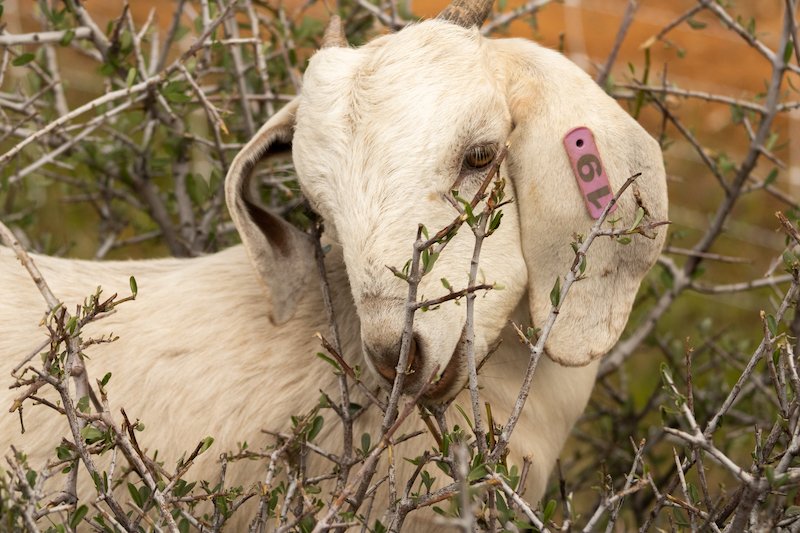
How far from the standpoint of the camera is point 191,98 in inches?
122

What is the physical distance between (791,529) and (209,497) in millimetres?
1099

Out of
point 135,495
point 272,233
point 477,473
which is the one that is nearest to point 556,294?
point 477,473

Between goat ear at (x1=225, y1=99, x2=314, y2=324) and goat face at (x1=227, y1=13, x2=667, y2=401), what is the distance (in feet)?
0.13

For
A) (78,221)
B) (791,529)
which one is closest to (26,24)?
(78,221)

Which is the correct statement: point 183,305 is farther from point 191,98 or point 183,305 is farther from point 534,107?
point 534,107

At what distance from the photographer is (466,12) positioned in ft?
8.55

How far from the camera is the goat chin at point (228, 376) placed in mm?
2693

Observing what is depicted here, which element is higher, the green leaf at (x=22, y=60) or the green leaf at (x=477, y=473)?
the green leaf at (x=22, y=60)

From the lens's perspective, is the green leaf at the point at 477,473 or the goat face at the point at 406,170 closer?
the green leaf at the point at 477,473

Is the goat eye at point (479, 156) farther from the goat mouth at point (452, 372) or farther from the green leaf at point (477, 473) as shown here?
Result: the green leaf at point (477, 473)

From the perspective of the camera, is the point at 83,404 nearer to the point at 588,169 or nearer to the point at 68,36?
the point at 588,169

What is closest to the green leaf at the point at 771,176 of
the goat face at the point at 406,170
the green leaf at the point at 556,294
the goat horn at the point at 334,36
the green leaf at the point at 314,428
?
the goat face at the point at 406,170

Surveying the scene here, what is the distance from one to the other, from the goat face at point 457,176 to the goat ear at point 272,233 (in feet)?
0.13

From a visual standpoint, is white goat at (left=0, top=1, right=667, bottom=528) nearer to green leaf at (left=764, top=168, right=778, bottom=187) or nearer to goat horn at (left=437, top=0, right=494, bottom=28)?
goat horn at (left=437, top=0, right=494, bottom=28)
